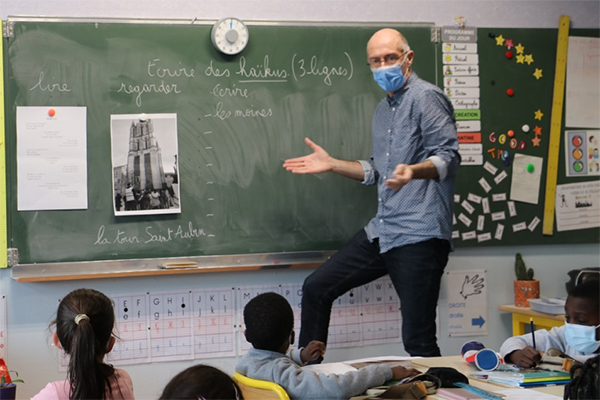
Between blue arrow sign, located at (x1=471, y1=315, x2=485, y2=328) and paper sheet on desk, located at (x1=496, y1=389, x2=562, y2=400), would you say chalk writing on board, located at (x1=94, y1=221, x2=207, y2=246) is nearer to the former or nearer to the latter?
blue arrow sign, located at (x1=471, y1=315, x2=485, y2=328)

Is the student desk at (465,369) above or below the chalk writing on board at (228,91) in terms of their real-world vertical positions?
below

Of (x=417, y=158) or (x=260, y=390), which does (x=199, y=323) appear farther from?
(x=260, y=390)

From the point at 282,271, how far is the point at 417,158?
104cm

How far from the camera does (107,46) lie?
3.93 metres

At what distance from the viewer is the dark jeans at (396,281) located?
3578mm

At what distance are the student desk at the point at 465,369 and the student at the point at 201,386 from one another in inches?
27.8

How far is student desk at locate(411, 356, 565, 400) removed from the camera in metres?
2.07

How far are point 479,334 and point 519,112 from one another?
51.8 inches

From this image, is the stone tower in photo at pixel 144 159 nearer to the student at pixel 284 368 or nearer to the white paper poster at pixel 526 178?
the student at pixel 284 368

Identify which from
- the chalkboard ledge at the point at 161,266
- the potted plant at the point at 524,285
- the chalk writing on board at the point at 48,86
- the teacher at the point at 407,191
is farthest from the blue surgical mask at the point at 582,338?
the chalk writing on board at the point at 48,86

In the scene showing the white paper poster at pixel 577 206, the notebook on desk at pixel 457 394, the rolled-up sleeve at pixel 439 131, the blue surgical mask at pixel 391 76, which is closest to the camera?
the notebook on desk at pixel 457 394

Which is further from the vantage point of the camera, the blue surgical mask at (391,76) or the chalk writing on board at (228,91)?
the chalk writing on board at (228,91)

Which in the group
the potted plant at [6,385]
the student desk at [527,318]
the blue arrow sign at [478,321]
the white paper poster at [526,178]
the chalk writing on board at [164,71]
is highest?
the chalk writing on board at [164,71]

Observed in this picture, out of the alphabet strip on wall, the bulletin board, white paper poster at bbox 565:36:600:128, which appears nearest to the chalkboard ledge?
the bulletin board
